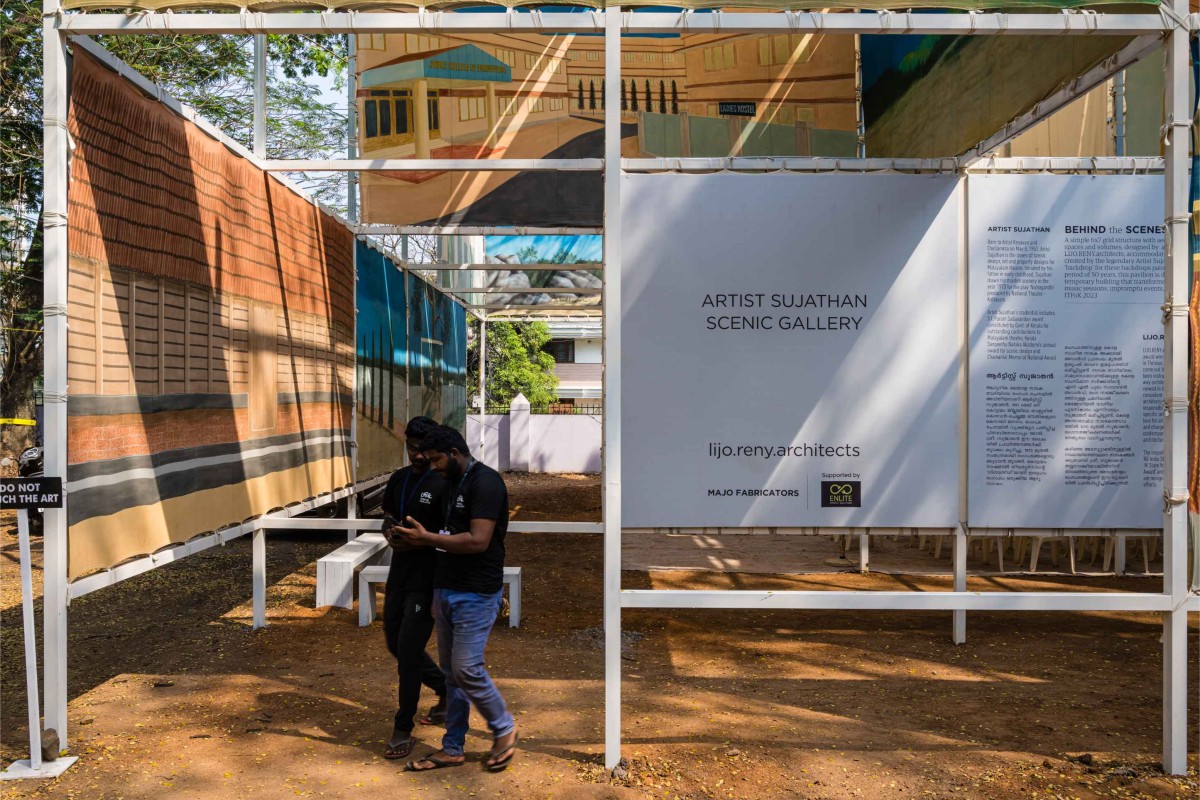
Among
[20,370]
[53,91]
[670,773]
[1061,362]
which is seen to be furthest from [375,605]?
[20,370]

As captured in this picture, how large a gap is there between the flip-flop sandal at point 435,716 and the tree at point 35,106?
12.8 m

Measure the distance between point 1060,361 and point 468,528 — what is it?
3.46 m

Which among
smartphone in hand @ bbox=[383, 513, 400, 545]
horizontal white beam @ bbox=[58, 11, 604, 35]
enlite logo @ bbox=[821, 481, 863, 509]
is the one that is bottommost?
smartphone in hand @ bbox=[383, 513, 400, 545]

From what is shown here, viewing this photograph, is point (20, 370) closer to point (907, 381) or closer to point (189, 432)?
point (189, 432)

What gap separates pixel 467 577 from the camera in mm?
4441

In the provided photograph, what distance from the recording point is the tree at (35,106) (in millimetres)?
15430

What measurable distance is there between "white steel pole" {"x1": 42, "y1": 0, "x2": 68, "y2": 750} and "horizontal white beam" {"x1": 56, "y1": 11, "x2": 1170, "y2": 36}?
281 millimetres

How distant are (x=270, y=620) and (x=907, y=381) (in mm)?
5581

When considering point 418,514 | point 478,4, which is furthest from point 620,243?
point 418,514

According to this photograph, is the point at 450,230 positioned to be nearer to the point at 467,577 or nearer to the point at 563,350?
the point at 467,577

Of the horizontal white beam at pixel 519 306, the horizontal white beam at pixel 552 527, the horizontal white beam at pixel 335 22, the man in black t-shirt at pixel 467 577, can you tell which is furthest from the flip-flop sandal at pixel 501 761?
the horizontal white beam at pixel 519 306

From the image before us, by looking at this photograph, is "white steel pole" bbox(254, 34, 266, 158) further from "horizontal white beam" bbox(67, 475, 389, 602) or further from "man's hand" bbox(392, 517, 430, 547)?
"man's hand" bbox(392, 517, 430, 547)

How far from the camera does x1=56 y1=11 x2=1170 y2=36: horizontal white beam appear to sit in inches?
173

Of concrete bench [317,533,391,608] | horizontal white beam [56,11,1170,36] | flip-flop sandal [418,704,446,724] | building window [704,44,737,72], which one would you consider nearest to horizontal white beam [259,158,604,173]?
horizontal white beam [56,11,1170,36]
